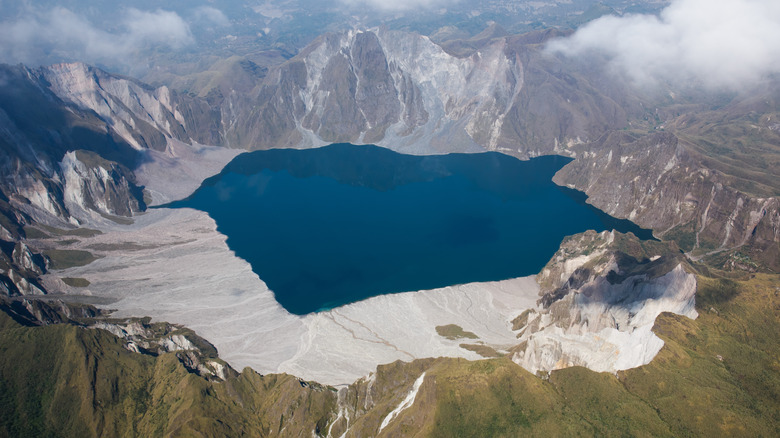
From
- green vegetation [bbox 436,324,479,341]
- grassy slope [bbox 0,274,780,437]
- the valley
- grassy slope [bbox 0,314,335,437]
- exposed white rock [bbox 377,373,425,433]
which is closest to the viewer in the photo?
grassy slope [bbox 0,274,780,437]

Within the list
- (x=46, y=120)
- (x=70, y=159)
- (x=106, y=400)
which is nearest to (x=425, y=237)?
(x=106, y=400)

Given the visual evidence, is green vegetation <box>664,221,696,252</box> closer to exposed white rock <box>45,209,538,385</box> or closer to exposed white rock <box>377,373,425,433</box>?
exposed white rock <box>45,209,538,385</box>

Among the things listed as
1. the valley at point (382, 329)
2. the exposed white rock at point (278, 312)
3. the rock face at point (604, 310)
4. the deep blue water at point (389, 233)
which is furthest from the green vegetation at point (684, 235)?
the exposed white rock at point (278, 312)

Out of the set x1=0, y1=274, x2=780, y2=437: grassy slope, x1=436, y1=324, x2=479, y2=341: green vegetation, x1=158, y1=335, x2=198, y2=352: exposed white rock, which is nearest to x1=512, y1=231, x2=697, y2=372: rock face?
x1=0, y1=274, x2=780, y2=437: grassy slope

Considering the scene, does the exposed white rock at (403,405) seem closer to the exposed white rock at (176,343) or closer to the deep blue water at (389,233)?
the exposed white rock at (176,343)

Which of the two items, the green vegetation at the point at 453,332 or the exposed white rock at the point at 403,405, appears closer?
the exposed white rock at the point at 403,405
